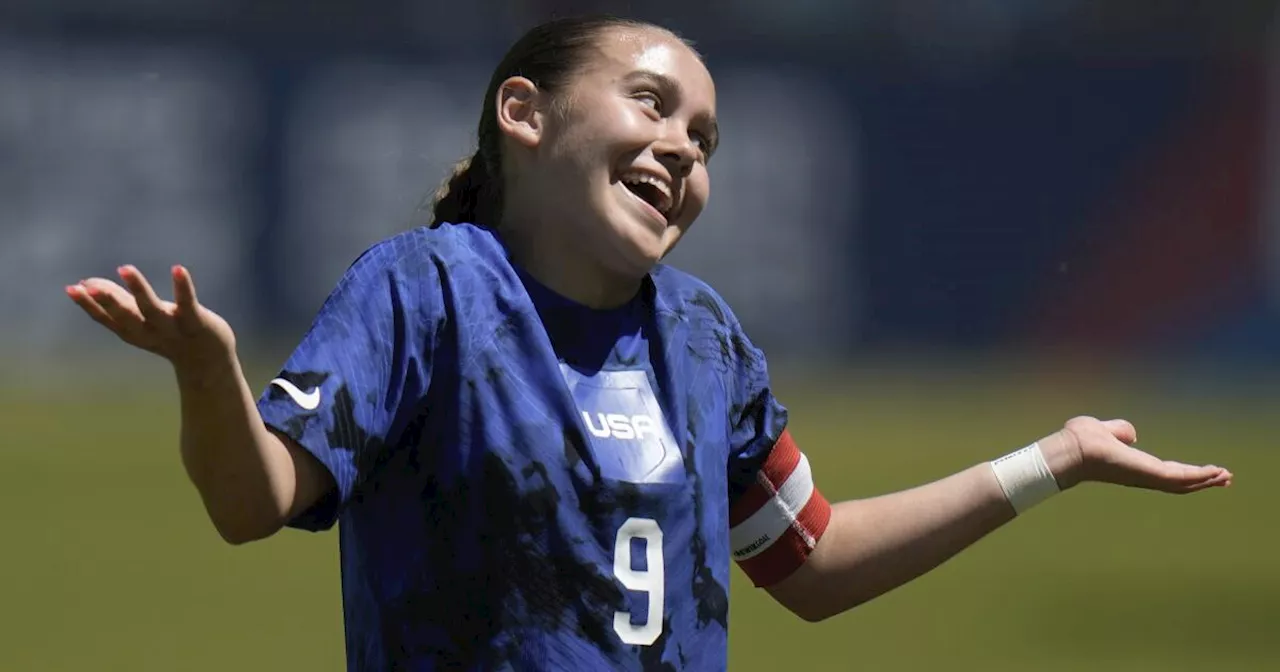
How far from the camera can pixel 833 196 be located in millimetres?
13430

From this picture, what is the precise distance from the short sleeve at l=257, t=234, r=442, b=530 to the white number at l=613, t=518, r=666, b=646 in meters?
0.29

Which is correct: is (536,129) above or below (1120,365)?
above

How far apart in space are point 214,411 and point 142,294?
0.16m

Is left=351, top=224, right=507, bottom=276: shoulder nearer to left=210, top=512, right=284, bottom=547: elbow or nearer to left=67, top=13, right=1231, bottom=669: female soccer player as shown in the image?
left=67, top=13, right=1231, bottom=669: female soccer player

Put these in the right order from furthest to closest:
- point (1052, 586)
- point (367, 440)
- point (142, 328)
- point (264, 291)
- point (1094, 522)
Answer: point (264, 291) < point (1094, 522) < point (1052, 586) < point (367, 440) < point (142, 328)

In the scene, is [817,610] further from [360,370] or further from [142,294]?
[142,294]

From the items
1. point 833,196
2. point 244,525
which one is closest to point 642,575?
point 244,525

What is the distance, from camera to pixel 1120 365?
1352 cm

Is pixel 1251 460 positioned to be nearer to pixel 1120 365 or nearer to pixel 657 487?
pixel 1120 365

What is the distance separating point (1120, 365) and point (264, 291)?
19.3 ft

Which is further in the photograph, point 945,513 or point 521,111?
point 945,513

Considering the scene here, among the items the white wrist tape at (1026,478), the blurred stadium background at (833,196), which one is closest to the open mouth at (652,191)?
the white wrist tape at (1026,478)

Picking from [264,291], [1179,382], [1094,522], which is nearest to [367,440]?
[1094,522]

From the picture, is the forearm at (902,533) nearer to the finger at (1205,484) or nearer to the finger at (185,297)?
the finger at (1205,484)
